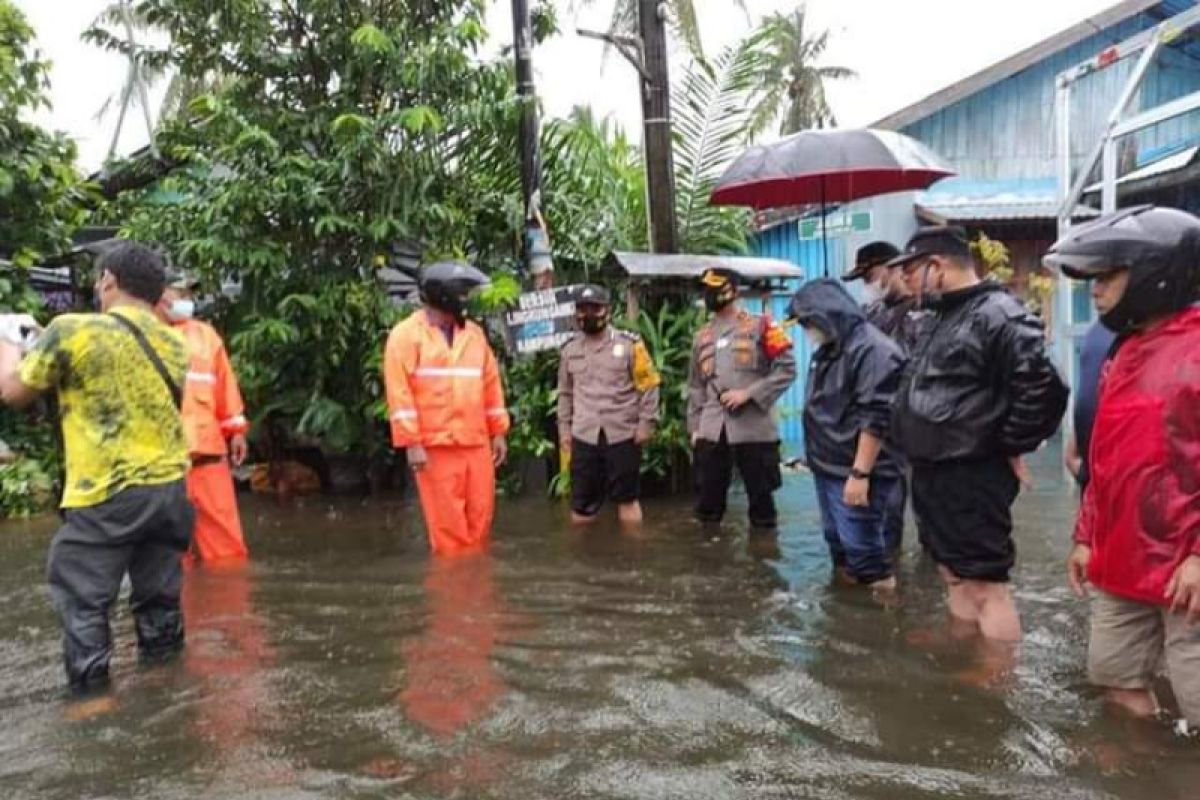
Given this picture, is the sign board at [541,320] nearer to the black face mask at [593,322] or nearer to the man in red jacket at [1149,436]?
the black face mask at [593,322]

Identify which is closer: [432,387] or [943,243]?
[943,243]

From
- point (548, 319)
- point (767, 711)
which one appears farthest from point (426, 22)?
point (767, 711)

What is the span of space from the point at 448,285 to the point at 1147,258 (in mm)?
3662

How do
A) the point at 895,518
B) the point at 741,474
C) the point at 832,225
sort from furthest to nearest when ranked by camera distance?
the point at 832,225 → the point at 741,474 → the point at 895,518

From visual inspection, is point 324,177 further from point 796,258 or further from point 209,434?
point 796,258

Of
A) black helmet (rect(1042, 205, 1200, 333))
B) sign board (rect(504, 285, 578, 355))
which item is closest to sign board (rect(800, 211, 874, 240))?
sign board (rect(504, 285, 578, 355))

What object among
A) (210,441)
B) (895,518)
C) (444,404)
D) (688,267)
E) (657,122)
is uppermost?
(657,122)

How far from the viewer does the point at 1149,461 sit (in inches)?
108

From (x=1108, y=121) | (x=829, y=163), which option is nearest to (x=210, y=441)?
(x=829, y=163)

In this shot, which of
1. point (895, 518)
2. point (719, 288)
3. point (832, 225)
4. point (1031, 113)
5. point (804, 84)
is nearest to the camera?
point (895, 518)

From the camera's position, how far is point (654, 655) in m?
3.98

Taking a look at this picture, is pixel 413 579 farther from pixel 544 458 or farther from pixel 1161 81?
pixel 1161 81

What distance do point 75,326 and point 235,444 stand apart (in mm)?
2375

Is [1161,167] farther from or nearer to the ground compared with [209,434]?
farther from the ground
